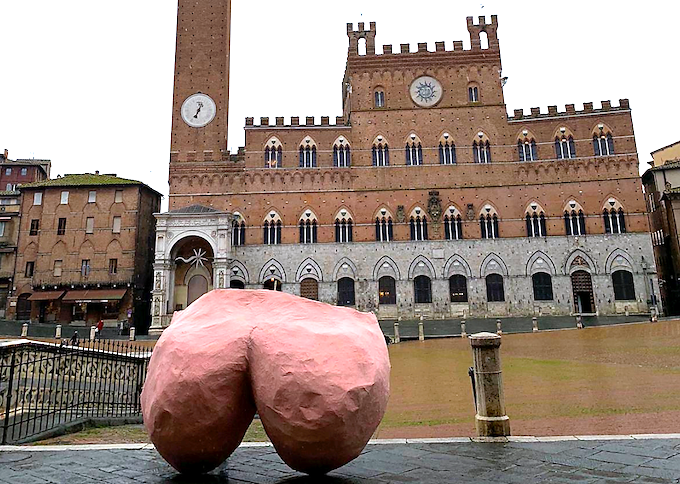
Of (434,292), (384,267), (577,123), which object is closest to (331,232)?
(384,267)

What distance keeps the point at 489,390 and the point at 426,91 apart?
32.1 m

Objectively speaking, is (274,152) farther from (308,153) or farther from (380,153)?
(380,153)

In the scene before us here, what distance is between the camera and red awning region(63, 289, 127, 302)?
31.1 meters

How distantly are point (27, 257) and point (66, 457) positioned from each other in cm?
3480

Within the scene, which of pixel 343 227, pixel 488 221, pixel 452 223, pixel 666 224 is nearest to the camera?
→ pixel 488 221

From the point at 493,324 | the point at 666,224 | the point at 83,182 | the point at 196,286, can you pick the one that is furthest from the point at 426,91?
the point at 83,182

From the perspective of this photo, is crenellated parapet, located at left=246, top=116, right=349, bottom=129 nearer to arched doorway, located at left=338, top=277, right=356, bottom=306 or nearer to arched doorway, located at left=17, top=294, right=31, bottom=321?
arched doorway, located at left=338, top=277, right=356, bottom=306

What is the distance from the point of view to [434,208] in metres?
32.6

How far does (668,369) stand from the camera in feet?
37.6

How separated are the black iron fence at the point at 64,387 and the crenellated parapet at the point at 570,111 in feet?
105

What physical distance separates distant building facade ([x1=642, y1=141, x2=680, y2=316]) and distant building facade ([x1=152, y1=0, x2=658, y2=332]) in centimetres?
512

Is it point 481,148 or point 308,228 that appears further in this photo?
point 481,148

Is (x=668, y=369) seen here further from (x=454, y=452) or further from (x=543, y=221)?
(x=543, y=221)

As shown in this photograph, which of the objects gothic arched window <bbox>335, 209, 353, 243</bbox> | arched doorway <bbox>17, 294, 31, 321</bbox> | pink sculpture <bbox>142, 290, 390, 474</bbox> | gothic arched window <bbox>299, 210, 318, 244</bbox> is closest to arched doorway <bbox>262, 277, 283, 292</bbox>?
gothic arched window <bbox>299, 210, 318, 244</bbox>
